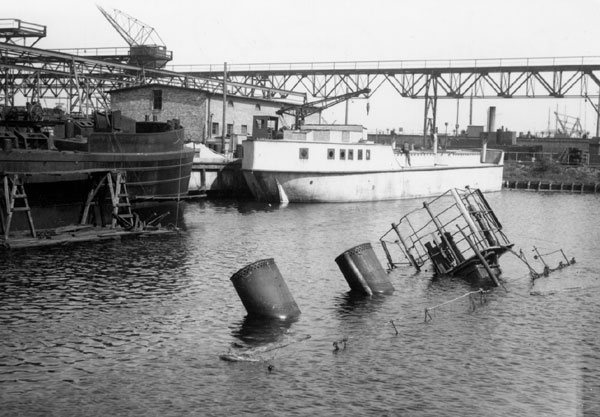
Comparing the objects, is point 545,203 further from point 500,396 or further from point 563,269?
point 500,396

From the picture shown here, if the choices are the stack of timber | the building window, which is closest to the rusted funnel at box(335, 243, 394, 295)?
the stack of timber

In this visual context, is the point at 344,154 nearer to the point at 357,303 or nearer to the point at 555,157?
the point at 357,303

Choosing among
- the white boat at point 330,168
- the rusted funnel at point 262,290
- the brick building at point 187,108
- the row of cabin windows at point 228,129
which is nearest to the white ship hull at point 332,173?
the white boat at point 330,168

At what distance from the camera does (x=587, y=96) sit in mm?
70750

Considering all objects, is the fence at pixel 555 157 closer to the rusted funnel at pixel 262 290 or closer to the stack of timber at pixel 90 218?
the stack of timber at pixel 90 218

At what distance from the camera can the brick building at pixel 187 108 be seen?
62.9 meters

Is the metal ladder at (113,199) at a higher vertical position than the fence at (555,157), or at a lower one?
lower

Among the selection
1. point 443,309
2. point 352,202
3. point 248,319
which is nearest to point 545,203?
point 352,202

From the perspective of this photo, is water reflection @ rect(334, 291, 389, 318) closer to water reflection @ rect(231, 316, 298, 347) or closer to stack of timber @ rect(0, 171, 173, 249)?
water reflection @ rect(231, 316, 298, 347)

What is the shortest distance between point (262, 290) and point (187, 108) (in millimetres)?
46231

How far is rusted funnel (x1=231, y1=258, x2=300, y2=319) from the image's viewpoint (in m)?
18.8

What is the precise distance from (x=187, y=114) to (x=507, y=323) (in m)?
47.3

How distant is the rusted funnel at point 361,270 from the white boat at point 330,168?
82.0 feet

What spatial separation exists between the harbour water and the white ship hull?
17895 mm
